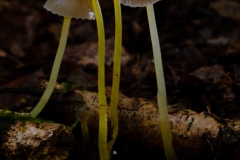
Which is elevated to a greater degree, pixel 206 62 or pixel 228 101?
pixel 206 62

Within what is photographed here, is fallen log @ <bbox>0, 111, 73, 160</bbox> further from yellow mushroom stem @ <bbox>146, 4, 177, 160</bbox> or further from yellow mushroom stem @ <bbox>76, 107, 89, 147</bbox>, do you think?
yellow mushroom stem @ <bbox>146, 4, 177, 160</bbox>

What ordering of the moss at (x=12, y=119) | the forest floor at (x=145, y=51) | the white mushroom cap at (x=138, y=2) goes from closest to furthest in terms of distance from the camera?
the white mushroom cap at (x=138, y=2) → the moss at (x=12, y=119) → the forest floor at (x=145, y=51)

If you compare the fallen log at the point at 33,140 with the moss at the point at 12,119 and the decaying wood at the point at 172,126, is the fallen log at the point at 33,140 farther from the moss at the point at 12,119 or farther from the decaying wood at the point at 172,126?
the decaying wood at the point at 172,126

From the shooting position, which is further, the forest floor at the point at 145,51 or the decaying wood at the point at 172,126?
the forest floor at the point at 145,51

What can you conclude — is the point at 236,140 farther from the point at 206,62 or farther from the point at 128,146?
the point at 206,62

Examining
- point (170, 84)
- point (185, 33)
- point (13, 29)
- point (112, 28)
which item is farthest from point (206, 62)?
point (13, 29)

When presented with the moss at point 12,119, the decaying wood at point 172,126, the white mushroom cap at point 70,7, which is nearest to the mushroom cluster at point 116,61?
the white mushroom cap at point 70,7

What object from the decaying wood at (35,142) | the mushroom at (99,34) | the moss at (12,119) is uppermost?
the mushroom at (99,34)

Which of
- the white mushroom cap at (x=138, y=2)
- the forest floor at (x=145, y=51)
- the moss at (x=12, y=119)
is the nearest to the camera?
the white mushroom cap at (x=138, y=2)

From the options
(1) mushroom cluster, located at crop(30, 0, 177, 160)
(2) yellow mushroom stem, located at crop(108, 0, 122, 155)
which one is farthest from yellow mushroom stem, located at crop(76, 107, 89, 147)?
(2) yellow mushroom stem, located at crop(108, 0, 122, 155)

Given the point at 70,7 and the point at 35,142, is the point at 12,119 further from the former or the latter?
the point at 70,7
